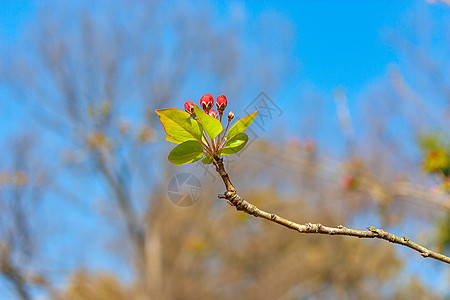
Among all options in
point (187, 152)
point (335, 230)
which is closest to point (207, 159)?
point (187, 152)

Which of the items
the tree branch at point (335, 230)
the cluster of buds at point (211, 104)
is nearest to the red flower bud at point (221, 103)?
the cluster of buds at point (211, 104)

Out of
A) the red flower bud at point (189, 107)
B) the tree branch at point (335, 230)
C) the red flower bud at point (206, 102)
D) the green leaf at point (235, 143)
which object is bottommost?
the tree branch at point (335, 230)

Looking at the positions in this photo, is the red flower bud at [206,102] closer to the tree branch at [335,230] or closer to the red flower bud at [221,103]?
the red flower bud at [221,103]

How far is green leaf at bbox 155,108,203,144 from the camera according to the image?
0.49 m

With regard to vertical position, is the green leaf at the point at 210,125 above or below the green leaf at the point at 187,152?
above

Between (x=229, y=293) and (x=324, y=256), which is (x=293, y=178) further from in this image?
(x=229, y=293)

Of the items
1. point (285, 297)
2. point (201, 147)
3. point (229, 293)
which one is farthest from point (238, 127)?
point (229, 293)

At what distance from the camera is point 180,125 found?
0.51 meters

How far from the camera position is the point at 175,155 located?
547 millimetres

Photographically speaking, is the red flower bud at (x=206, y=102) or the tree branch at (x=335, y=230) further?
the red flower bud at (x=206, y=102)

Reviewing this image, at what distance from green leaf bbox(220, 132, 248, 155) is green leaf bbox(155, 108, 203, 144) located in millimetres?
46

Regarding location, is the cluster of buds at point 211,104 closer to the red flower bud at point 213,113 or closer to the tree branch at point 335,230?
the red flower bud at point 213,113

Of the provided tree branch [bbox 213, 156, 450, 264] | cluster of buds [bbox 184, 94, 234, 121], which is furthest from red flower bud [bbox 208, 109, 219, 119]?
tree branch [bbox 213, 156, 450, 264]

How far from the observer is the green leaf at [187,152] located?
535 millimetres
